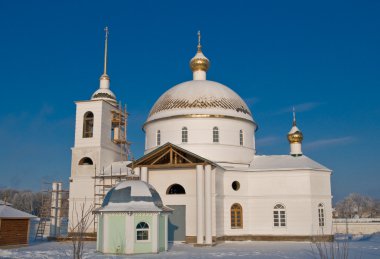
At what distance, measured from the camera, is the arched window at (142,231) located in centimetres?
1964

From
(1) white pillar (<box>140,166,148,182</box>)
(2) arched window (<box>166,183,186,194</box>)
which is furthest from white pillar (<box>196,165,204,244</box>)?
(1) white pillar (<box>140,166,148,182</box>)

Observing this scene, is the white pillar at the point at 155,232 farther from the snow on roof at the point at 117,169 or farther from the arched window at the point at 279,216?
the arched window at the point at 279,216

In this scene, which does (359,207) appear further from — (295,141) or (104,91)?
(104,91)

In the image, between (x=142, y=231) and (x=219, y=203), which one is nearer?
(x=142, y=231)

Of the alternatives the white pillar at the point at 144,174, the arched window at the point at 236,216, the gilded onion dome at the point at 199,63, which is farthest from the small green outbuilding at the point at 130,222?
the gilded onion dome at the point at 199,63

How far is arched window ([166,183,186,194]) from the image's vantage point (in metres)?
26.3

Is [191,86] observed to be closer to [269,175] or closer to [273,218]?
[269,175]

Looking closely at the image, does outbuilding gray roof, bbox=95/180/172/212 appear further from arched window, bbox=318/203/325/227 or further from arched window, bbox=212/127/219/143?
arched window, bbox=318/203/325/227

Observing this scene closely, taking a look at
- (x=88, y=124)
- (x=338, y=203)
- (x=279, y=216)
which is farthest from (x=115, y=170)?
(x=338, y=203)

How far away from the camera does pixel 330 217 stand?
27625mm

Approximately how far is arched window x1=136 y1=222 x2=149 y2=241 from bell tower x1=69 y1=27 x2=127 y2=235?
9695 mm

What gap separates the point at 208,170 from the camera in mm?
24547

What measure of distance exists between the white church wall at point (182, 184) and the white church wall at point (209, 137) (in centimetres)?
291

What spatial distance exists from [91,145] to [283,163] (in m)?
14.0
